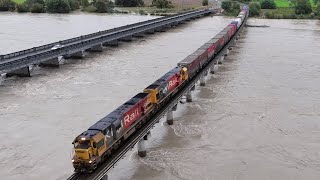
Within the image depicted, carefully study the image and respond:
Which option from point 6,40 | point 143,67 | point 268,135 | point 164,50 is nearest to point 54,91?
point 143,67

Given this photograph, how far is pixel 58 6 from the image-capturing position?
13925cm

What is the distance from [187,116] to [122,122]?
12.3m

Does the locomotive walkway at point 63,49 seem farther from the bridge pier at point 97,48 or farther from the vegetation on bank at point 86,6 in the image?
the vegetation on bank at point 86,6

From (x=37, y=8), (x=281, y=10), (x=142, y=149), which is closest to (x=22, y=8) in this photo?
(x=37, y=8)

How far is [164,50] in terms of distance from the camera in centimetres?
7056

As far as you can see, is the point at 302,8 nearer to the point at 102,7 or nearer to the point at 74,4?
the point at 102,7

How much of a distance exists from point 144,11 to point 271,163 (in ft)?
431

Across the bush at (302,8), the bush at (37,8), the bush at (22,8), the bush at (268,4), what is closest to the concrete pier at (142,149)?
the bush at (302,8)

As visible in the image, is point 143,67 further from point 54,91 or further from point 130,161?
point 130,161

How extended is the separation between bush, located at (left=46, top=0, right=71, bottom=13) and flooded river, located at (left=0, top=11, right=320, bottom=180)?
70.1 m

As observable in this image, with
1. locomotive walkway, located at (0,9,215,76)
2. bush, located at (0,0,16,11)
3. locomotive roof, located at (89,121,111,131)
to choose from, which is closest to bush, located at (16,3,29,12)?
bush, located at (0,0,16,11)

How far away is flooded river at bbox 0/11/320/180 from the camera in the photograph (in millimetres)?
27219

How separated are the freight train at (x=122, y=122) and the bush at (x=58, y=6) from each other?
106590mm

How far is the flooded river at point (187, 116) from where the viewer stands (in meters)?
27.2
